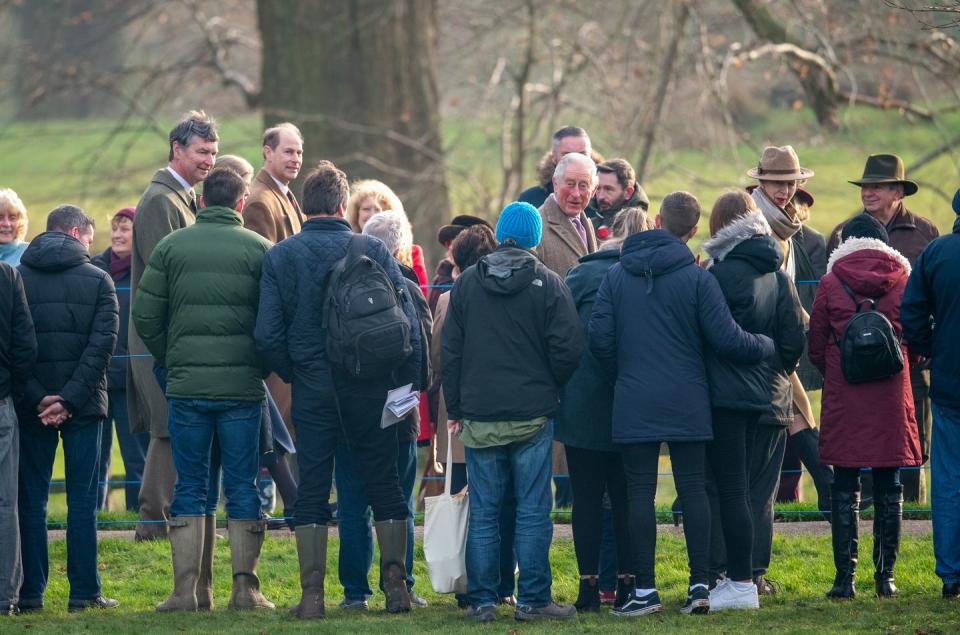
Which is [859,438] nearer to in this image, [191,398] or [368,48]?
[191,398]

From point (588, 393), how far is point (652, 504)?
62 cm

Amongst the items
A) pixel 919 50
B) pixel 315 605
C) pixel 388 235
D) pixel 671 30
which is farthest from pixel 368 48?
pixel 315 605

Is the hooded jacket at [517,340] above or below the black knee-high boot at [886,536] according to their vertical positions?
above

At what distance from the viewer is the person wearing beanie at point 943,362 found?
676cm

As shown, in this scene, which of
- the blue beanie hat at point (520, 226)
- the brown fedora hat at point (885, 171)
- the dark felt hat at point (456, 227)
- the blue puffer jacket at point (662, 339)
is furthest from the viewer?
the brown fedora hat at point (885, 171)

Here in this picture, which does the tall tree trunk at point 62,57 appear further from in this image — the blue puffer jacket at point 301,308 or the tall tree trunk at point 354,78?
the blue puffer jacket at point 301,308

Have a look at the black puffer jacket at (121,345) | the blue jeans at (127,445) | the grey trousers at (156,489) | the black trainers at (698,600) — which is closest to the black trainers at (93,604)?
the grey trousers at (156,489)

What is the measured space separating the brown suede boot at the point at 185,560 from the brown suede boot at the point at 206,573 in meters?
0.08

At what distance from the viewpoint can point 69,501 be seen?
23.3ft

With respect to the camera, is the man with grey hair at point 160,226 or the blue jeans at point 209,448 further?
the man with grey hair at point 160,226

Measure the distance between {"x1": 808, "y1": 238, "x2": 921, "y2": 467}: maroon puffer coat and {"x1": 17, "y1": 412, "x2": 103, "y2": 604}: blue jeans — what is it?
3.62 metres

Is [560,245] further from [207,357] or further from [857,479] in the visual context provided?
[207,357]

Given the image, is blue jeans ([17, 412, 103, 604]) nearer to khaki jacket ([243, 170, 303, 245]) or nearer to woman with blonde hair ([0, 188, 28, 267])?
woman with blonde hair ([0, 188, 28, 267])

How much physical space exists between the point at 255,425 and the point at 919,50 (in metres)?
9.85
